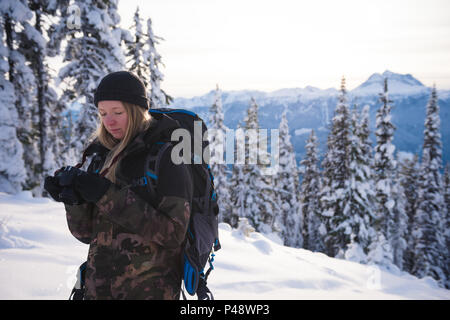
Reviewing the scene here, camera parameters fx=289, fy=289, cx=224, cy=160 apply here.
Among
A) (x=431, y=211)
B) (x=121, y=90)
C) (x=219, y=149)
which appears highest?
(x=121, y=90)

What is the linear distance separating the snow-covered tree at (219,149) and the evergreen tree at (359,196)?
10.4m

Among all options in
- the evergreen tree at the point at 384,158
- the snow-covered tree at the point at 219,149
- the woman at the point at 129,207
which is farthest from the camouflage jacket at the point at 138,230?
the evergreen tree at the point at 384,158

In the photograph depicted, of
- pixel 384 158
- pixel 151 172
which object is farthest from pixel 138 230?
pixel 384 158

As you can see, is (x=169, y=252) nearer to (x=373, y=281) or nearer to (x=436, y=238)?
(x=373, y=281)

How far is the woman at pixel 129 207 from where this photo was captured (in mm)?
1824

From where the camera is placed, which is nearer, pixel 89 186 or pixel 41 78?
pixel 89 186

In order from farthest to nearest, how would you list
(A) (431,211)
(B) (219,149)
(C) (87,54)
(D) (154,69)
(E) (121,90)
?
(A) (431,211) → (B) (219,149) → (D) (154,69) → (C) (87,54) → (E) (121,90)

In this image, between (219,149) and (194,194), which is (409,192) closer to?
(219,149)

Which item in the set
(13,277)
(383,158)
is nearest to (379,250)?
(383,158)

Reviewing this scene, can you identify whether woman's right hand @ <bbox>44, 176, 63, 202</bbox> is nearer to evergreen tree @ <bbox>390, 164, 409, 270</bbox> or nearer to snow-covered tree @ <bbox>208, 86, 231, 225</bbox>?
snow-covered tree @ <bbox>208, 86, 231, 225</bbox>

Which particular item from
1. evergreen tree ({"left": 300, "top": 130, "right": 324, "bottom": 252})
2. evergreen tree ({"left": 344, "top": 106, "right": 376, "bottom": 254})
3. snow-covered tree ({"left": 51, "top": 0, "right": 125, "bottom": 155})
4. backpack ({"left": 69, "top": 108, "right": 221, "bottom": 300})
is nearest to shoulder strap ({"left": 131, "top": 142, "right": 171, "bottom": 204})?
backpack ({"left": 69, "top": 108, "right": 221, "bottom": 300})

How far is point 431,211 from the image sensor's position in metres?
27.3

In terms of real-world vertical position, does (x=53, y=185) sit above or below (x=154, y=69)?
below

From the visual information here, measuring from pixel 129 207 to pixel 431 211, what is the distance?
3284cm
